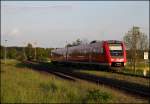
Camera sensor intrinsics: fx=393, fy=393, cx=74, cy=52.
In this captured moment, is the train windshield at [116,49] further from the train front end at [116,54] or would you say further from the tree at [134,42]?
the tree at [134,42]

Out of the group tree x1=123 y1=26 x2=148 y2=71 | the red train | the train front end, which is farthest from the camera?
tree x1=123 y1=26 x2=148 y2=71

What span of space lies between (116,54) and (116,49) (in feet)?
1.96

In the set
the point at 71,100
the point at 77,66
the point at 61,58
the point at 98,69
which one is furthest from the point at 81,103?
the point at 61,58

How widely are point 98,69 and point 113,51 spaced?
3.88 m

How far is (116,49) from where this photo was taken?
126ft

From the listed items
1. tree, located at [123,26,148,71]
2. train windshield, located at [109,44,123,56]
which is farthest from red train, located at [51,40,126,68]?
tree, located at [123,26,148,71]

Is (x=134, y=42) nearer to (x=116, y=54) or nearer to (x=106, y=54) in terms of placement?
(x=116, y=54)

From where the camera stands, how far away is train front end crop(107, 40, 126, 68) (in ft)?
122

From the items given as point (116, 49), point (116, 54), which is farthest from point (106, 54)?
point (116, 49)

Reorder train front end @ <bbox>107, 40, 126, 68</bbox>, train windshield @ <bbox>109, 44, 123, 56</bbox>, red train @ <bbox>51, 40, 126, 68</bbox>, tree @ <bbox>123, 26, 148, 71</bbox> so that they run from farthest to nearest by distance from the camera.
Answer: tree @ <bbox>123, 26, 148, 71</bbox> < train windshield @ <bbox>109, 44, 123, 56</bbox> < red train @ <bbox>51, 40, 126, 68</bbox> < train front end @ <bbox>107, 40, 126, 68</bbox>

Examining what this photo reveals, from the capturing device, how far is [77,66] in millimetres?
51656

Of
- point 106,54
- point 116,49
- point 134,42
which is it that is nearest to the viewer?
point 106,54

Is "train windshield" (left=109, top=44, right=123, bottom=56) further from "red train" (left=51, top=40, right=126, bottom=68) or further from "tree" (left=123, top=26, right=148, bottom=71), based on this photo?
"tree" (left=123, top=26, right=148, bottom=71)

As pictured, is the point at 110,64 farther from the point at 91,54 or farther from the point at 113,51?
the point at 91,54
